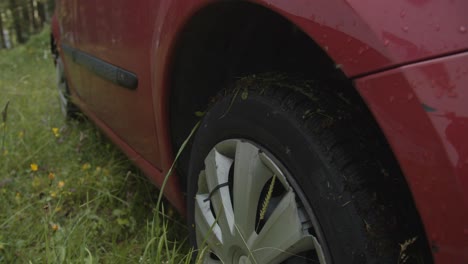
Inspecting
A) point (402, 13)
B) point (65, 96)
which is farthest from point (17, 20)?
point (402, 13)

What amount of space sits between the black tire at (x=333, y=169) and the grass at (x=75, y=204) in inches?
17.7

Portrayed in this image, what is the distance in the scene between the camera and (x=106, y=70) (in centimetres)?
199

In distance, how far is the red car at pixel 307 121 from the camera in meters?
0.73

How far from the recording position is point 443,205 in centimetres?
73

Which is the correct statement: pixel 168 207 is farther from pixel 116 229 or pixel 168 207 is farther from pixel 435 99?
pixel 435 99

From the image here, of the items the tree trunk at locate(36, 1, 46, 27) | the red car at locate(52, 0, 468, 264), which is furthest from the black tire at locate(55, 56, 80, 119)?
Answer: the tree trunk at locate(36, 1, 46, 27)

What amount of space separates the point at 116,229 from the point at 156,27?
84cm

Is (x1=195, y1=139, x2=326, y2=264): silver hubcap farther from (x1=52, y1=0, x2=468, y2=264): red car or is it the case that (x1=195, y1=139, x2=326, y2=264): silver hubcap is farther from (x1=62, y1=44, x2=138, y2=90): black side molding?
(x1=62, y1=44, x2=138, y2=90): black side molding

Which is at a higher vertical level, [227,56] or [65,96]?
[227,56]

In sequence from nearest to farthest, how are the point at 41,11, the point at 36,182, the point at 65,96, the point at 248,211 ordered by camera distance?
the point at 248,211 → the point at 36,182 → the point at 65,96 → the point at 41,11

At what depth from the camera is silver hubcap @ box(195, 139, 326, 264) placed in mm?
992

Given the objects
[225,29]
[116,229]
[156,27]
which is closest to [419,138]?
[225,29]

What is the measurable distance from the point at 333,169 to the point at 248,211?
0.92ft

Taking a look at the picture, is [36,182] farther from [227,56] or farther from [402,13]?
[402,13]
